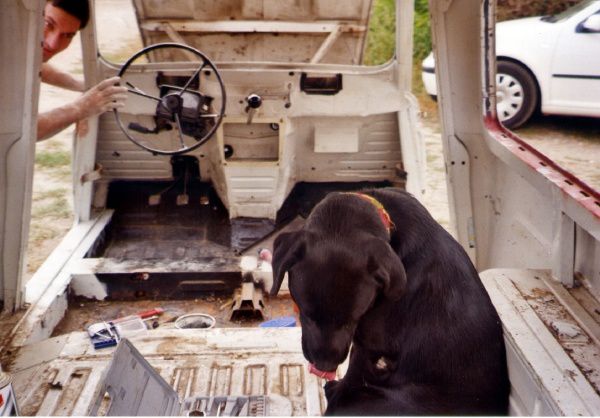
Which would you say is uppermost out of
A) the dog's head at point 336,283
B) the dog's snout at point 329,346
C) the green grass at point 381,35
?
the green grass at point 381,35

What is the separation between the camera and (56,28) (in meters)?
3.25

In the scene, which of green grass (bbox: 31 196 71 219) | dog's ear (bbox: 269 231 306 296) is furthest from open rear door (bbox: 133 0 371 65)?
dog's ear (bbox: 269 231 306 296)

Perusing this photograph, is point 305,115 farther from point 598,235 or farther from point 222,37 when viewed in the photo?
point 598,235

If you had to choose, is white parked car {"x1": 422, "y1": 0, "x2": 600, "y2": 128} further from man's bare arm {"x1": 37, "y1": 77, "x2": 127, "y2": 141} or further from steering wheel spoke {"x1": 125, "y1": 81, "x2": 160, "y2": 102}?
man's bare arm {"x1": 37, "y1": 77, "x2": 127, "y2": 141}

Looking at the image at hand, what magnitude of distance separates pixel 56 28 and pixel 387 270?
247cm

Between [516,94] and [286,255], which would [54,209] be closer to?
[286,255]

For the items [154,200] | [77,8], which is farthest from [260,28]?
[154,200]

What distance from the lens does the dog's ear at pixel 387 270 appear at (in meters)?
1.58

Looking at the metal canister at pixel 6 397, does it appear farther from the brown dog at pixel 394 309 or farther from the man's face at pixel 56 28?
the man's face at pixel 56 28

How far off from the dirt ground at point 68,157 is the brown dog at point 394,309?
113 inches

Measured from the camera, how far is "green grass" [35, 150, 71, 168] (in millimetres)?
6301

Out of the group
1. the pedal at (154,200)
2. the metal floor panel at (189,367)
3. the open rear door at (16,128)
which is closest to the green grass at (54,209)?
the pedal at (154,200)

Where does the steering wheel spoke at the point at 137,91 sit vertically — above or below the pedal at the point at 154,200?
above

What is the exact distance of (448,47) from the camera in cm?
278
